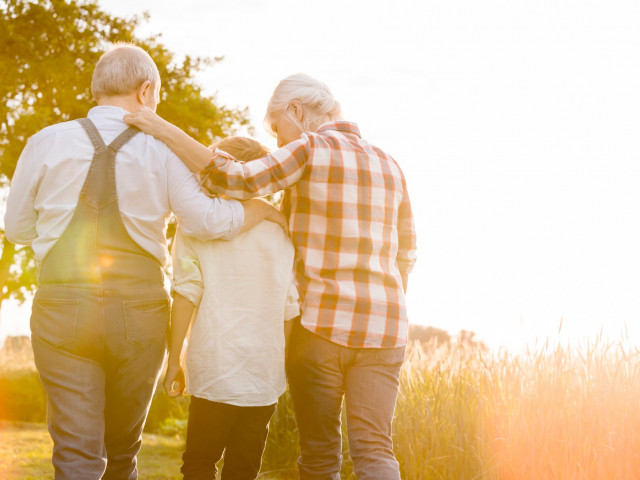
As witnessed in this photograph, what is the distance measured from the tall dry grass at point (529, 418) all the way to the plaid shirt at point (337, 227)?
67.8 inches

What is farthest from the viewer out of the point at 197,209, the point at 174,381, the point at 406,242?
the point at 406,242

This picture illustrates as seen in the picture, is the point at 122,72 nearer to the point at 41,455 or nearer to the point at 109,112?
the point at 109,112

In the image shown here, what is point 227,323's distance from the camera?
112 inches

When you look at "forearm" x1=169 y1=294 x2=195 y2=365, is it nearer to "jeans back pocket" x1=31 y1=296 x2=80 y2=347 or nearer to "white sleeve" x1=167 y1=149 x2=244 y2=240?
"white sleeve" x1=167 y1=149 x2=244 y2=240

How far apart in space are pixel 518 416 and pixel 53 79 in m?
8.96

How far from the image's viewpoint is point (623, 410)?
167 inches

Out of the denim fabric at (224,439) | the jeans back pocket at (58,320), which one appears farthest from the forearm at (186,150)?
the denim fabric at (224,439)

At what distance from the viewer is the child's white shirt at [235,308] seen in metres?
2.83

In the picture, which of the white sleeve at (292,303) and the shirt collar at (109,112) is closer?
the shirt collar at (109,112)

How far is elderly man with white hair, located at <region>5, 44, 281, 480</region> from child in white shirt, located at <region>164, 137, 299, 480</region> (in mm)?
107

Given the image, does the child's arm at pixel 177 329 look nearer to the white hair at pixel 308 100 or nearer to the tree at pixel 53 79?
the white hair at pixel 308 100

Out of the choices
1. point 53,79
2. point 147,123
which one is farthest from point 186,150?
point 53,79

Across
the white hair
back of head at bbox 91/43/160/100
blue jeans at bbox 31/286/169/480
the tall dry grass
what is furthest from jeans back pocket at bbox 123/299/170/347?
the tall dry grass

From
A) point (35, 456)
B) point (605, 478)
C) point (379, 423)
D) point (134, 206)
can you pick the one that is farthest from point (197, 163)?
point (35, 456)
